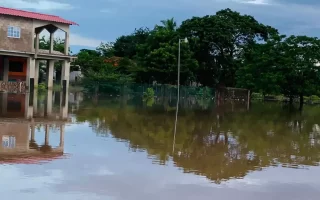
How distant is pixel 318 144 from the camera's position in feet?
46.0

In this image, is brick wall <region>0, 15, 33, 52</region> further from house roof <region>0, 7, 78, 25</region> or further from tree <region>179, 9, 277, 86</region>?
tree <region>179, 9, 277, 86</region>

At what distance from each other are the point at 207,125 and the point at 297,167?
26.2 ft

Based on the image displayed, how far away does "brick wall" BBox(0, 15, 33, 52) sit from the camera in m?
32.9

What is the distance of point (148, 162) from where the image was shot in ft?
30.5

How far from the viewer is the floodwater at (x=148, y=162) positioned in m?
6.98

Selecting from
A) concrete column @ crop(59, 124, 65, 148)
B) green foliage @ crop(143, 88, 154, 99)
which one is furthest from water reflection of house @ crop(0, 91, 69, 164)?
green foliage @ crop(143, 88, 154, 99)

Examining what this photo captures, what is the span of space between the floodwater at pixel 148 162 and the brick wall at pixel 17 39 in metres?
18.8

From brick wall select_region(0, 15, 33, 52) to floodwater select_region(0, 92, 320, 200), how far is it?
61.7 ft

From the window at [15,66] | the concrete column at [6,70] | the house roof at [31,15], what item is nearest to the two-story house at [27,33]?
the house roof at [31,15]

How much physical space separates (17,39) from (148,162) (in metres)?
26.4

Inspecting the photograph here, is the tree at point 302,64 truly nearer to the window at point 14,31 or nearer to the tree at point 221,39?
the tree at point 221,39

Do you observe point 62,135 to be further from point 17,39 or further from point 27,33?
point 27,33

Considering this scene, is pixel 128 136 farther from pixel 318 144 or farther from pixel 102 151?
pixel 318 144

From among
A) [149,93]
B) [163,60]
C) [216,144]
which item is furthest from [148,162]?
[163,60]
